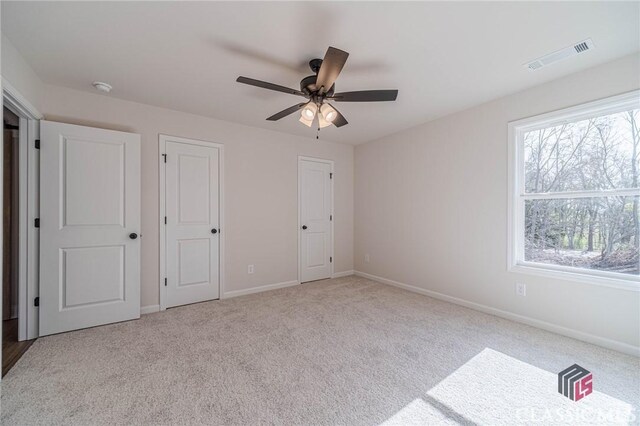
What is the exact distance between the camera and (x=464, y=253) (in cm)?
336

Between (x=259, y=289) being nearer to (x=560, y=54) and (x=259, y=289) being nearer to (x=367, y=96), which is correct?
(x=367, y=96)

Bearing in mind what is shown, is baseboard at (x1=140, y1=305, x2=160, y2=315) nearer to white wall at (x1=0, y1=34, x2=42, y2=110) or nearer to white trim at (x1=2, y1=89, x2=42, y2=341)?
white trim at (x1=2, y1=89, x2=42, y2=341)

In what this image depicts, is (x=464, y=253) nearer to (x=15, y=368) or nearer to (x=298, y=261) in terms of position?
(x=298, y=261)

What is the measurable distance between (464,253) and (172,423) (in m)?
3.31

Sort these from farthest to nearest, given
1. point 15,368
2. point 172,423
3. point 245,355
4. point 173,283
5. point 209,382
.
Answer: point 173,283 < point 245,355 < point 15,368 < point 209,382 < point 172,423

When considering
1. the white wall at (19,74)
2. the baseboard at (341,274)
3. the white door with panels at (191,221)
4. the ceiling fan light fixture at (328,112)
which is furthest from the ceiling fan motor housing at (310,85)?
the baseboard at (341,274)

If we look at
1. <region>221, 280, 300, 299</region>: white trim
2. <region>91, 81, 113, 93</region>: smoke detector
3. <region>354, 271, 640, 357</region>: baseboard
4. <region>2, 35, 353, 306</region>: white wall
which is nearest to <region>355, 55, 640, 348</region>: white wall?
<region>354, 271, 640, 357</region>: baseboard

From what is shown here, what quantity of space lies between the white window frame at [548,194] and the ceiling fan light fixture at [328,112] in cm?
202

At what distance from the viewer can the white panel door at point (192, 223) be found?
3.34 meters

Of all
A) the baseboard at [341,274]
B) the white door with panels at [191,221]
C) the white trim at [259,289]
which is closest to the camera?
the white door with panels at [191,221]

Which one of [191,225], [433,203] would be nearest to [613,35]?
[433,203]

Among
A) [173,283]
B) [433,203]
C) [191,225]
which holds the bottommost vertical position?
[173,283]

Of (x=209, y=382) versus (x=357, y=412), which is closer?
(x=357, y=412)

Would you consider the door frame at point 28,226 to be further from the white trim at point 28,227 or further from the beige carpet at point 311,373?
the beige carpet at point 311,373
